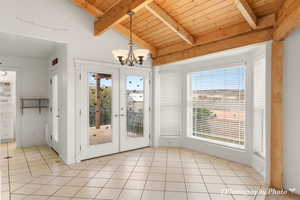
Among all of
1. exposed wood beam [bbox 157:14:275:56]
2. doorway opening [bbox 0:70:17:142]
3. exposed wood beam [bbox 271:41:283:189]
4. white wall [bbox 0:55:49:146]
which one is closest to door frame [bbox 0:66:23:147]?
white wall [bbox 0:55:49:146]

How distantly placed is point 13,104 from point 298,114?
6.66m

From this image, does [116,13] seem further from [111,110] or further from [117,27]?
[111,110]

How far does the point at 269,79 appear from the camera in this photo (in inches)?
101

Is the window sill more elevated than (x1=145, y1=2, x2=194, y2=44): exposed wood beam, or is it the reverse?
(x1=145, y1=2, x2=194, y2=44): exposed wood beam

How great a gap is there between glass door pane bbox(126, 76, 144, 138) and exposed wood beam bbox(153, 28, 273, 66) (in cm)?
78

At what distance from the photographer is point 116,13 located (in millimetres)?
3143

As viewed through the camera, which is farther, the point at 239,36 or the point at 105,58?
the point at 105,58

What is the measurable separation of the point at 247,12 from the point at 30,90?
5294 mm

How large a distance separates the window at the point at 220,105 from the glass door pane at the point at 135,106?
4.40ft

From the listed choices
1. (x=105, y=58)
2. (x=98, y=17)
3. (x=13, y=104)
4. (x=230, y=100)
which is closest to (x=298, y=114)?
(x=230, y=100)

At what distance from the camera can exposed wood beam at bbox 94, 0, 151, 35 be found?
2717 millimetres

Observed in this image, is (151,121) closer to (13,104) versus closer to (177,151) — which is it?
(177,151)

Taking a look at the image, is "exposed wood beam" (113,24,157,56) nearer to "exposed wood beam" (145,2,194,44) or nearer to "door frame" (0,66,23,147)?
"exposed wood beam" (145,2,194,44)

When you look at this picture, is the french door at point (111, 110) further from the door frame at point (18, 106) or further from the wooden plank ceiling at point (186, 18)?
the door frame at point (18, 106)
